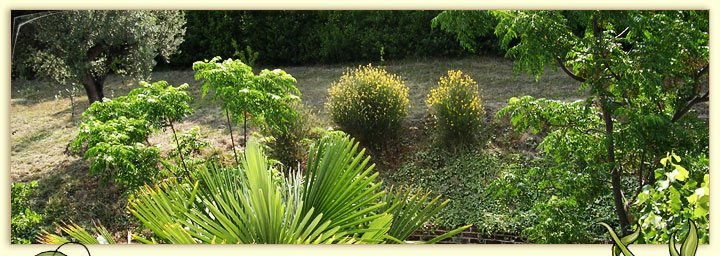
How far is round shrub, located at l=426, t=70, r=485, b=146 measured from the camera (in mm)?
5621

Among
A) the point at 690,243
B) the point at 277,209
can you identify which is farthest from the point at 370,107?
the point at 690,243

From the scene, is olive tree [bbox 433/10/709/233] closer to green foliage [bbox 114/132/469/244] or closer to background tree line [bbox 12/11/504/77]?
green foliage [bbox 114/132/469/244]

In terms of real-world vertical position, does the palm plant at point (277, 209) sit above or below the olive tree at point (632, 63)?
below

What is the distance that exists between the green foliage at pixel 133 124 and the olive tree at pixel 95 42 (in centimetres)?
150

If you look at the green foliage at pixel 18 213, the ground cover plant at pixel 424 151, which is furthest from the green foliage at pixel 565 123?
the green foliage at pixel 18 213

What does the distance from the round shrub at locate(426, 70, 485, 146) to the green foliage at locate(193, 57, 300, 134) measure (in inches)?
67.8

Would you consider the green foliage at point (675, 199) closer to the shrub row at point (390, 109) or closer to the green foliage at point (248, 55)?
the shrub row at point (390, 109)

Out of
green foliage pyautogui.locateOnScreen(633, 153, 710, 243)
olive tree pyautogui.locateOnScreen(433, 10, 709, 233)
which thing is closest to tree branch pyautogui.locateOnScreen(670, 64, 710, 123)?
olive tree pyautogui.locateOnScreen(433, 10, 709, 233)

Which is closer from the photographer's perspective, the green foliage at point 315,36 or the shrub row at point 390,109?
the shrub row at point 390,109

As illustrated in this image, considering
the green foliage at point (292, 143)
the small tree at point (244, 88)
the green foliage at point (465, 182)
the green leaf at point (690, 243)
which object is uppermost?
the small tree at point (244, 88)

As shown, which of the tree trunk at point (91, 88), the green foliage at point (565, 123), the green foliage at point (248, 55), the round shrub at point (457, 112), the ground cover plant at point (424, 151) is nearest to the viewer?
the ground cover plant at point (424, 151)

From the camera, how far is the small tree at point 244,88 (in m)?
4.09

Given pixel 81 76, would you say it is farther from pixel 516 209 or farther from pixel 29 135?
pixel 516 209

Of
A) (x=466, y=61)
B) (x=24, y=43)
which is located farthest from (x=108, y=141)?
(x=466, y=61)
